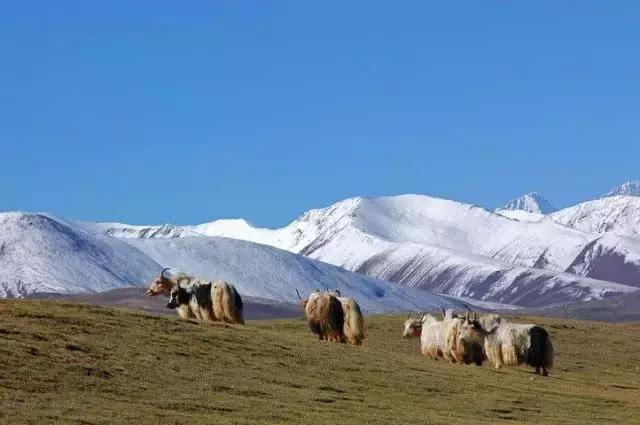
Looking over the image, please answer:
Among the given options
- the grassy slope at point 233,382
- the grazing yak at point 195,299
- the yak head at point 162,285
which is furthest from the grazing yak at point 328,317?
the yak head at point 162,285

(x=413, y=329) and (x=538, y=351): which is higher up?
(x=413, y=329)

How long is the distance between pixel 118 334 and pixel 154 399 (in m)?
7.14

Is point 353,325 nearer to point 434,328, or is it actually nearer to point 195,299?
point 434,328

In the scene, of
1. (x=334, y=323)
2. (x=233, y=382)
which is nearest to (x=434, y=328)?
(x=334, y=323)

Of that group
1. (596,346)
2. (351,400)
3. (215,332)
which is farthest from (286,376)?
(596,346)

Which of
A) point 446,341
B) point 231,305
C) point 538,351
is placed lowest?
point 538,351

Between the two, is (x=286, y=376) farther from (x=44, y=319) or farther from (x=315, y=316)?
(x=315, y=316)

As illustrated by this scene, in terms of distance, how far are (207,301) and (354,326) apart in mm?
5626

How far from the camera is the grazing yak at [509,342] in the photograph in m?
42.0

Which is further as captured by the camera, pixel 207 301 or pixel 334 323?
pixel 207 301

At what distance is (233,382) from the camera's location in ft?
102

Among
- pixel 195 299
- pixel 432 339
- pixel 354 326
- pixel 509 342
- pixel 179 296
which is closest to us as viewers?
pixel 509 342

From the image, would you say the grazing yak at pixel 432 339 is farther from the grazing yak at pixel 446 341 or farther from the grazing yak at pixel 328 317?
the grazing yak at pixel 328 317

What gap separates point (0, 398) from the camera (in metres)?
25.0
